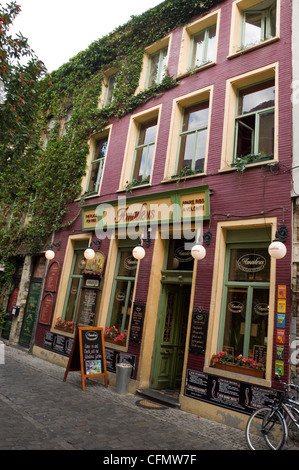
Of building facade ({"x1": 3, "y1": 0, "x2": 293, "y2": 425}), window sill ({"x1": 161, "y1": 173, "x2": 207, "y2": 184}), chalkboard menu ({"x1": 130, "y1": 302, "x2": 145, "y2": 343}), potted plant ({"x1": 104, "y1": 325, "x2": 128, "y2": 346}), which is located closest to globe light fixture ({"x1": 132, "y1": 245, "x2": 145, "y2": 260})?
building facade ({"x1": 3, "y1": 0, "x2": 293, "y2": 425})

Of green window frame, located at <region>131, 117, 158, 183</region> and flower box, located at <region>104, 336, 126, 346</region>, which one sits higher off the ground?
green window frame, located at <region>131, 117, 158, 183</region>

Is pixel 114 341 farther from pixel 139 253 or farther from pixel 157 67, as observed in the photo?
pixel 157 67

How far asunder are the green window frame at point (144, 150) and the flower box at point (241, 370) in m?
5.44

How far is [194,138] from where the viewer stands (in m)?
9.00

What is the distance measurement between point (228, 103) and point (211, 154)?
1.32m

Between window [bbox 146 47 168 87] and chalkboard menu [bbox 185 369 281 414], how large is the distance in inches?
337

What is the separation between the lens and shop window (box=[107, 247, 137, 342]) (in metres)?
8.97

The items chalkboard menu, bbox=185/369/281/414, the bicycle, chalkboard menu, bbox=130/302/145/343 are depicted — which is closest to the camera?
the bicycle

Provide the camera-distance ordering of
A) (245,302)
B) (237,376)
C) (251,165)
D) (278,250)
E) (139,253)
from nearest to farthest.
A: (278,250), (237,376), (245,302), (251,165), (139,253)

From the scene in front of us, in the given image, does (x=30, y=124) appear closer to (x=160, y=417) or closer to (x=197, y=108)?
(x=197, y=108)

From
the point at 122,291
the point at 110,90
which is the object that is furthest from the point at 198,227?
the point at 110,90

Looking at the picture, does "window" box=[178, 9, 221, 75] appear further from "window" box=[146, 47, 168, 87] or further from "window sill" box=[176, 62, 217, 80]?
"window" box=[146, 47, 168, 87]

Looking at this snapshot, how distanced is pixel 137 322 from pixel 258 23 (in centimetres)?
821

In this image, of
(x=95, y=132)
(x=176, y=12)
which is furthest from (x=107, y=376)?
(x=176, y=12)
